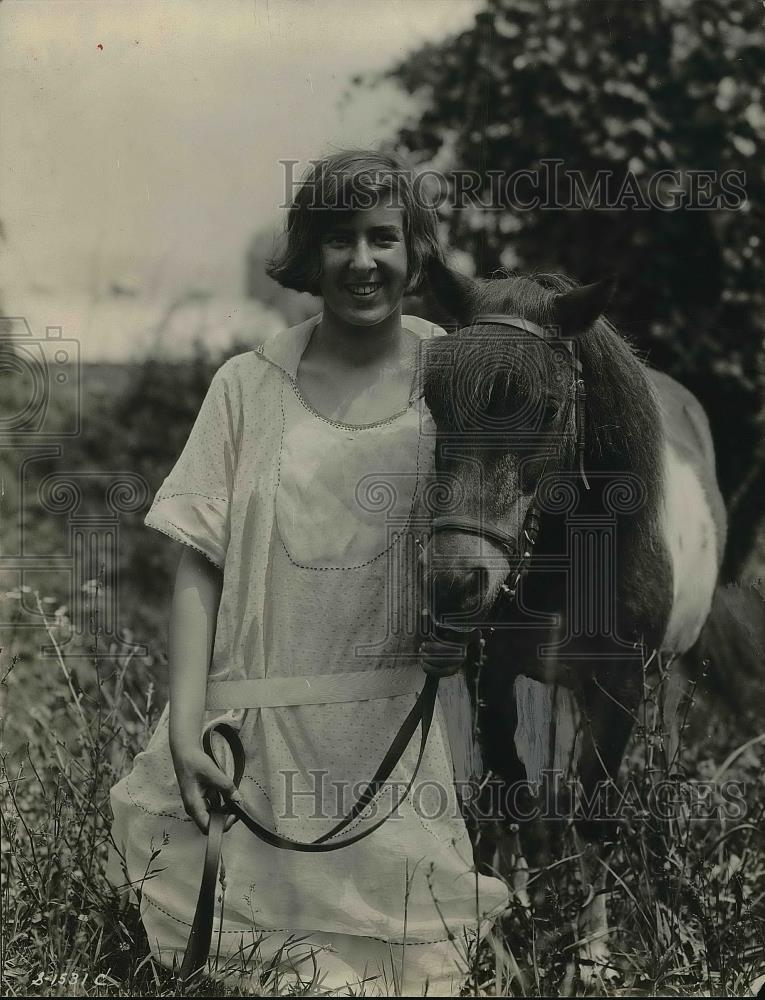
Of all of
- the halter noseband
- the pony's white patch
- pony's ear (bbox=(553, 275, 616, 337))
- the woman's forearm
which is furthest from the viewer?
the pony's white patch

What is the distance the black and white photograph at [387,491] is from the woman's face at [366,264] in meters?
0.01

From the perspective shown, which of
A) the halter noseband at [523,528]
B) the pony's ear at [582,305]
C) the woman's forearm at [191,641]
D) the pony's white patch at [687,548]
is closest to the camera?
the halter noseband at [523,528]

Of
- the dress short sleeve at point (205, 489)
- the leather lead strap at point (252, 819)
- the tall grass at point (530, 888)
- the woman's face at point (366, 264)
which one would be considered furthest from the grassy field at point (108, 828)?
the woman's face at point (366, 264)

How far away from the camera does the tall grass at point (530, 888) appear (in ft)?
8.18

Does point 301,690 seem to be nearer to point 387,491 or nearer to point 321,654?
point 321,654

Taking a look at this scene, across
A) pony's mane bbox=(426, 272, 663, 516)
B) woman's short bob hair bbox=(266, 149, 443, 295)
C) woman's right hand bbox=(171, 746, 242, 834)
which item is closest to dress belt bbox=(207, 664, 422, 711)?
woman's right hand bbox=(171, 746, 242, 834)

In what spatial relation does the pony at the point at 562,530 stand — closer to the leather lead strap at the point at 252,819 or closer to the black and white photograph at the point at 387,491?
the black and white photograph at the point at 387,491

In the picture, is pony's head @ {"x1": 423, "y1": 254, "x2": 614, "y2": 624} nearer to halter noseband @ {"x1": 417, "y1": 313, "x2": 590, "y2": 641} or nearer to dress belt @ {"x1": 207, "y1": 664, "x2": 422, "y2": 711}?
halter noseband @ {"x1": 417, "y1": 313, "x2": 590, "y2": 641}

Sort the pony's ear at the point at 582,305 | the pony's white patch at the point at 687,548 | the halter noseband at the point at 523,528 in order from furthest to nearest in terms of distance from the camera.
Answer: the pony's white patch at the point at 687,548
the pony's ear at the point at 582,305
the halter noseband at the point at 523,528

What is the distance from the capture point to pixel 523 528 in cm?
231

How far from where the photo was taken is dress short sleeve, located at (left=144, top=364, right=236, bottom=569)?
8.18 feet

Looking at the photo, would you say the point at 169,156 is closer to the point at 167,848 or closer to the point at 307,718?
the point at 307,718

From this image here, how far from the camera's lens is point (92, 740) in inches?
110

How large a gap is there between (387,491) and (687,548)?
952 millimetres
